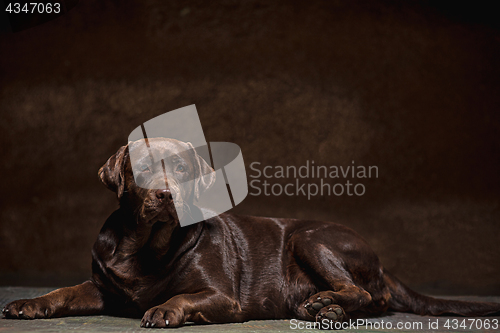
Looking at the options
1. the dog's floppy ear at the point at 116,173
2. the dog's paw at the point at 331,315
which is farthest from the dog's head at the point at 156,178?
the dog's paw at the point at 331,315

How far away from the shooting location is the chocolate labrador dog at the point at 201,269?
9.41 feet

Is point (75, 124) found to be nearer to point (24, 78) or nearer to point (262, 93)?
point (24, 78)

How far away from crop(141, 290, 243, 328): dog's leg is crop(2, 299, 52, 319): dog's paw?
0.71 metres

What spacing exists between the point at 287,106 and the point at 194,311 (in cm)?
310

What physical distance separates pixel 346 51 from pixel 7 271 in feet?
14.4

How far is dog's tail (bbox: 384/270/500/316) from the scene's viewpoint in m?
3.53

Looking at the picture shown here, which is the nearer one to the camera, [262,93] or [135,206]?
[135,206]

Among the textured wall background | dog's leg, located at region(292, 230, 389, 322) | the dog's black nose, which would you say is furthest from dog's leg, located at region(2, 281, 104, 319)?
the textured wall background

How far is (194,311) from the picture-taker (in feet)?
9.09

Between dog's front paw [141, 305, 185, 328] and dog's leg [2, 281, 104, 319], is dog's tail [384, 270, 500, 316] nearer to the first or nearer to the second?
dog's front paw [141, 305, 185, 328]

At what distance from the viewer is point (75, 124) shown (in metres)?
5.34

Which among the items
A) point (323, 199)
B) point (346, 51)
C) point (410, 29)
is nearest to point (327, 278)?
point (323, 199)

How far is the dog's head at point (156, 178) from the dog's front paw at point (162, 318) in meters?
0.53

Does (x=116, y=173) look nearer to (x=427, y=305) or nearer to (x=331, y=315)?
(x=331, y=315)
